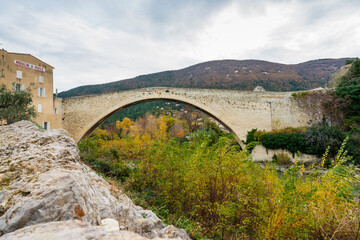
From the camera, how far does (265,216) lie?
8.97 feet

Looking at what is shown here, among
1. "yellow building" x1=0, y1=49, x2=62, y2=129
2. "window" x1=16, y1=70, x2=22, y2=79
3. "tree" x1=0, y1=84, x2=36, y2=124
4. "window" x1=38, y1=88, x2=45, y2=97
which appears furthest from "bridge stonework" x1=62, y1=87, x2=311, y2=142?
"tree" x1=0, y1=84, x2=36, y2=124

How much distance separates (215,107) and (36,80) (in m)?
12.3

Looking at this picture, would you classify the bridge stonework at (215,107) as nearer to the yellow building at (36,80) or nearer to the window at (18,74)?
the yellow building at (36,80)

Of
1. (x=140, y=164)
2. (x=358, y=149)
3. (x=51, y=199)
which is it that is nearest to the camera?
(x=51, y=199)

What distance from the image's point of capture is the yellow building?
10.7m

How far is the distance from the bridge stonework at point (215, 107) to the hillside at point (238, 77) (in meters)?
22.0

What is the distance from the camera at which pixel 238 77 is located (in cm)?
4481

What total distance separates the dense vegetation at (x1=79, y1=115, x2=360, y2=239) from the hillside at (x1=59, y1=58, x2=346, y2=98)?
113 ft

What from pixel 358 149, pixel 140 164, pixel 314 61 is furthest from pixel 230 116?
pixel 314 61

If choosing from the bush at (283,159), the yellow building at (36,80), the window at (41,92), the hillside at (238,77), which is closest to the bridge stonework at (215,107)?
the yellow building at (36,80)

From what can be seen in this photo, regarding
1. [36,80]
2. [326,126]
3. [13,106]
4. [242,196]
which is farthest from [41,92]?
[326,126]

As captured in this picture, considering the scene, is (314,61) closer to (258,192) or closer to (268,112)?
(268,112)

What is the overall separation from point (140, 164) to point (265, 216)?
3.17 m

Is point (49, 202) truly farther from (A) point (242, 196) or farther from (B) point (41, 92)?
(B) point (41, 92)
